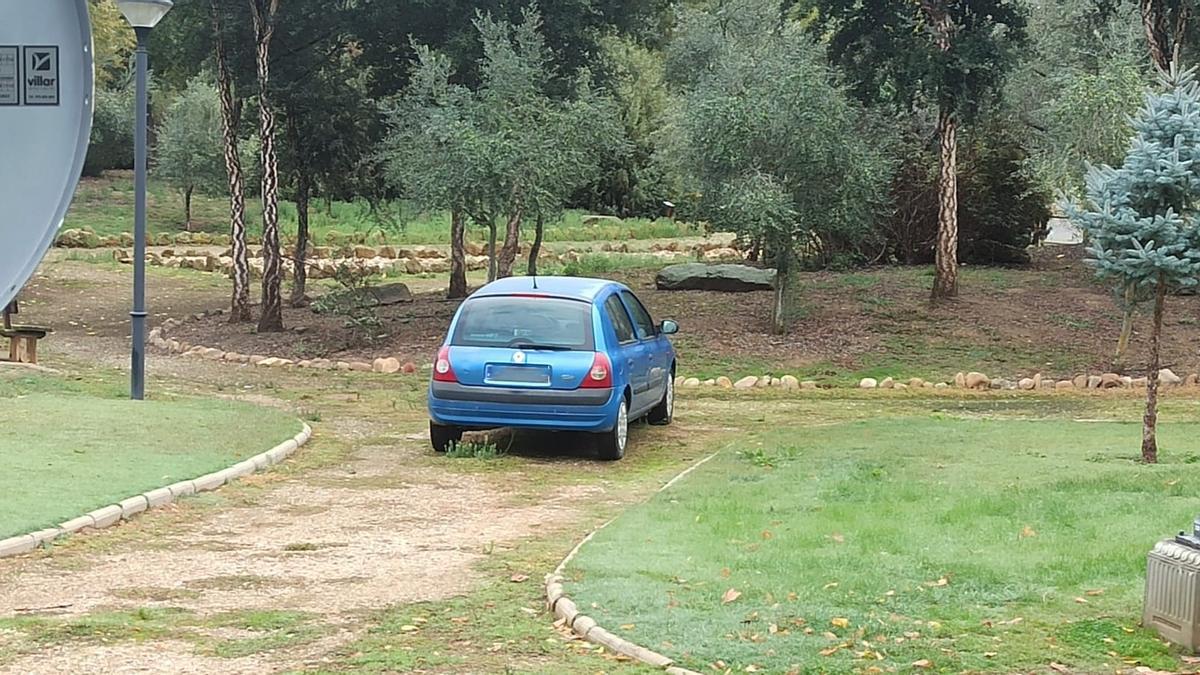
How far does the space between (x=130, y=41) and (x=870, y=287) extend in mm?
36309

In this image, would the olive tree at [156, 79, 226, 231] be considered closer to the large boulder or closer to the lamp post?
the large boulder

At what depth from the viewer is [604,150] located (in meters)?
22.3

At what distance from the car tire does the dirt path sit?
0.16 metres

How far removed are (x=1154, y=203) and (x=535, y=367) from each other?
489 centimetres

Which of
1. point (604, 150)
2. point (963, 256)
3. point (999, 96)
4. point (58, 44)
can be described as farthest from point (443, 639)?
point (963, 256)

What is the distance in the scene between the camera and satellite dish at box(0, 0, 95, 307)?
1.94 metres

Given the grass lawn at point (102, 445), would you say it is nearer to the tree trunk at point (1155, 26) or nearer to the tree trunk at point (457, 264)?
the tree trunk at point (457, 264)

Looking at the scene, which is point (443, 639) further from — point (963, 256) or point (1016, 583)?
point (963, 256)

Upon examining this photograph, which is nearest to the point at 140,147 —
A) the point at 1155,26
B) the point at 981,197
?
the point at 1155,26

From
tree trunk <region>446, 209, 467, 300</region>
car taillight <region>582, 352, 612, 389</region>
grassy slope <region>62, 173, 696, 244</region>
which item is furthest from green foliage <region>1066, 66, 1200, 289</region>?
grassy slope <region>62, 173, 696, 244</region>

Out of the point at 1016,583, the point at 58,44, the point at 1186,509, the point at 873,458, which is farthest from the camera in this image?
the point at 873,458

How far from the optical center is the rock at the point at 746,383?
18562 mm

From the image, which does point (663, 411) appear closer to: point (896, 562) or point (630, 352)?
point (630, 352)

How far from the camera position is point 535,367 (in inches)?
467
